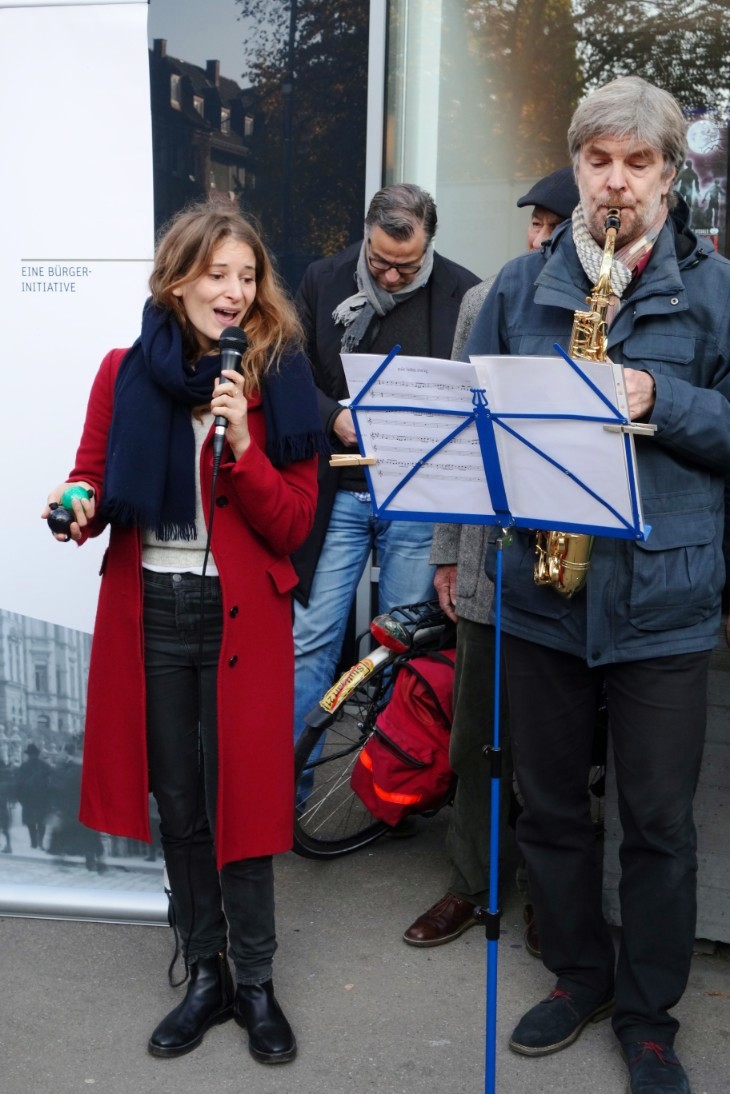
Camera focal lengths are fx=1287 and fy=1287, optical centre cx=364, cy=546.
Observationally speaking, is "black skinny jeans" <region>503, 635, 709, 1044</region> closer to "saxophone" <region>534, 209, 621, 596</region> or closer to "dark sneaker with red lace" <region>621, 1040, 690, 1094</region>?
"dark sneaker with red lace" <region>621, 1040, 690, 1094</region>

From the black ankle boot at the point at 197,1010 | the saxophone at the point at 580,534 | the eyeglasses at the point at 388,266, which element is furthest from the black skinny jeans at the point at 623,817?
the eyeglasses at the point at 388,266

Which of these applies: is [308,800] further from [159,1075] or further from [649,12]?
[649,12]

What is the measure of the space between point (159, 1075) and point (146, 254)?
82.4 inches

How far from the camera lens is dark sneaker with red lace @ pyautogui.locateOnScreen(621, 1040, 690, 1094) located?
Answer: 2896 millimetres

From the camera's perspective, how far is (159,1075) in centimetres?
305

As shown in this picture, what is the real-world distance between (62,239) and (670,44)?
3.13 meters

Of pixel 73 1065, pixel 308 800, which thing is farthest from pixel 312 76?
pixel 73 1065

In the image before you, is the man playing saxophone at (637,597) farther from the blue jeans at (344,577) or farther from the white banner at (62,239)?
the blue jeans at (344,577)

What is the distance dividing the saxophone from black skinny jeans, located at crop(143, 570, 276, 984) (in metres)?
0.78

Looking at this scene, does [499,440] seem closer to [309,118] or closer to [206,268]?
[206,268]

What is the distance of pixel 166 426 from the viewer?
2945 mm

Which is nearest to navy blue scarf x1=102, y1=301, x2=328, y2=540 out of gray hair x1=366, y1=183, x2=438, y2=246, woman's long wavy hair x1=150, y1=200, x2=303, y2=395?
woman's long wavy hair x1=150, y1=200, x2=303, y2=395

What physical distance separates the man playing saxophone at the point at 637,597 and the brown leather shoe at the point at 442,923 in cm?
57

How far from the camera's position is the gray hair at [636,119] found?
2658 millimetres
